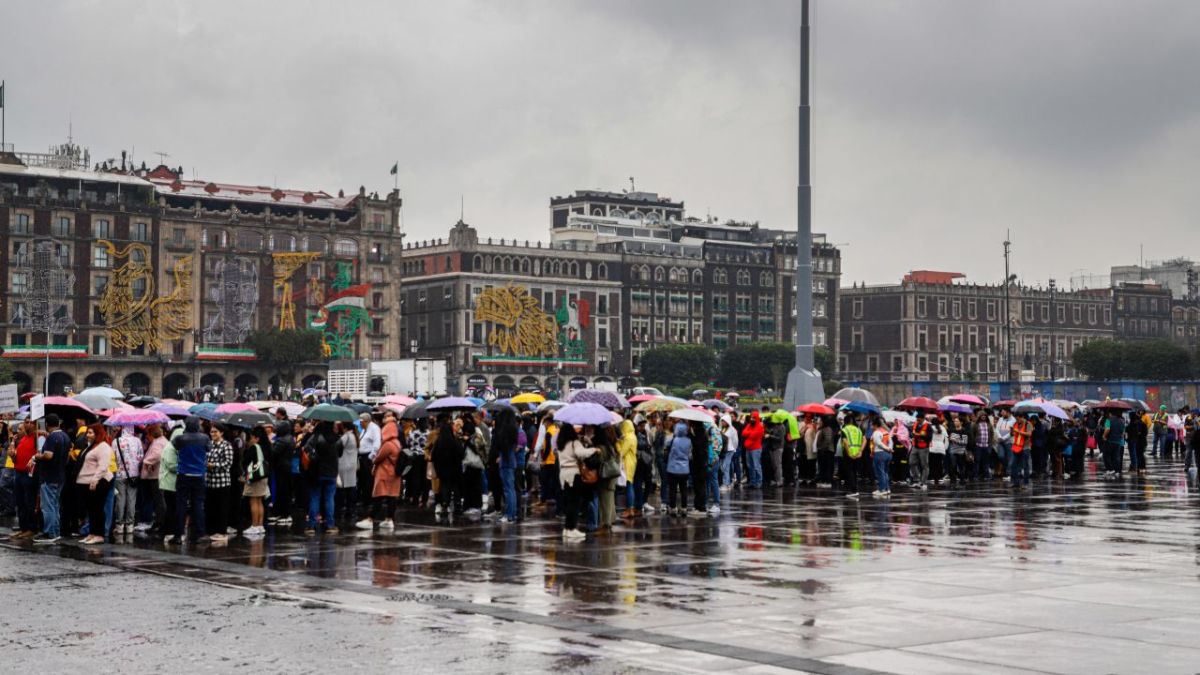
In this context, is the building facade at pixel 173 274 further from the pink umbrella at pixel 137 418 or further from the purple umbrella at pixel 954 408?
the pink umbrella at pixel 137 418

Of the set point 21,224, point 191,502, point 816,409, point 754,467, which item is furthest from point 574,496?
point 21,224

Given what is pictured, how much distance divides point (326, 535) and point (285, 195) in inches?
4293

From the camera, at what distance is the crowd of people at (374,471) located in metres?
20.6

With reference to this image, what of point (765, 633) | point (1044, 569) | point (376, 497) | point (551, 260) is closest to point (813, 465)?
point (376, 497)

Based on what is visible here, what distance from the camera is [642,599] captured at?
14.6 meters

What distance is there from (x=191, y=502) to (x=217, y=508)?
40cm

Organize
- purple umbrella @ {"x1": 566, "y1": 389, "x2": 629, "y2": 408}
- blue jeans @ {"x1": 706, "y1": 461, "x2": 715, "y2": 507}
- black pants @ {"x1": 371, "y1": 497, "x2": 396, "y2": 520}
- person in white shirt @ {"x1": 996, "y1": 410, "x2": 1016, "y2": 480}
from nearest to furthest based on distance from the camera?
1. black pants @ {"x1": 371, "y1": 497, "x2": 396, "y2": 520}
2. blue jeans @ {"x1": 706, "y1": 461, "x2": 715, "y2": 507}
3. purple umbrella @ {"x1": 566, "y1": 389, "x2": 629, "y2": 408}
4. person in white shirt @ {"x1": 996, "y1": 410, "x2": 1016, "y2": 480}

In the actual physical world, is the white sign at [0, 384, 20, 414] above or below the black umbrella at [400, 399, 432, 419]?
above

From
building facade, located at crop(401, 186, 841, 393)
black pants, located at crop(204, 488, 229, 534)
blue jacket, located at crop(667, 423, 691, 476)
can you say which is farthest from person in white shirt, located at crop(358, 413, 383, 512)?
building facade, located at crop(401, 186, 841, 393)

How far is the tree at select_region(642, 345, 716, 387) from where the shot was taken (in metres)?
142

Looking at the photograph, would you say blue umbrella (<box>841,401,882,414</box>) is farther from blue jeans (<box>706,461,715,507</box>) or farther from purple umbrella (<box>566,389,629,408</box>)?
blue jeans (<box>706,461,715,507</box>)

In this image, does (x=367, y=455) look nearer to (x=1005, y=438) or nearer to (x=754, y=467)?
(x=754, y=467)

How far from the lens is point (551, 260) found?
476ft

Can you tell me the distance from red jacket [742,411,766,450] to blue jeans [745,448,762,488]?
174 mm
